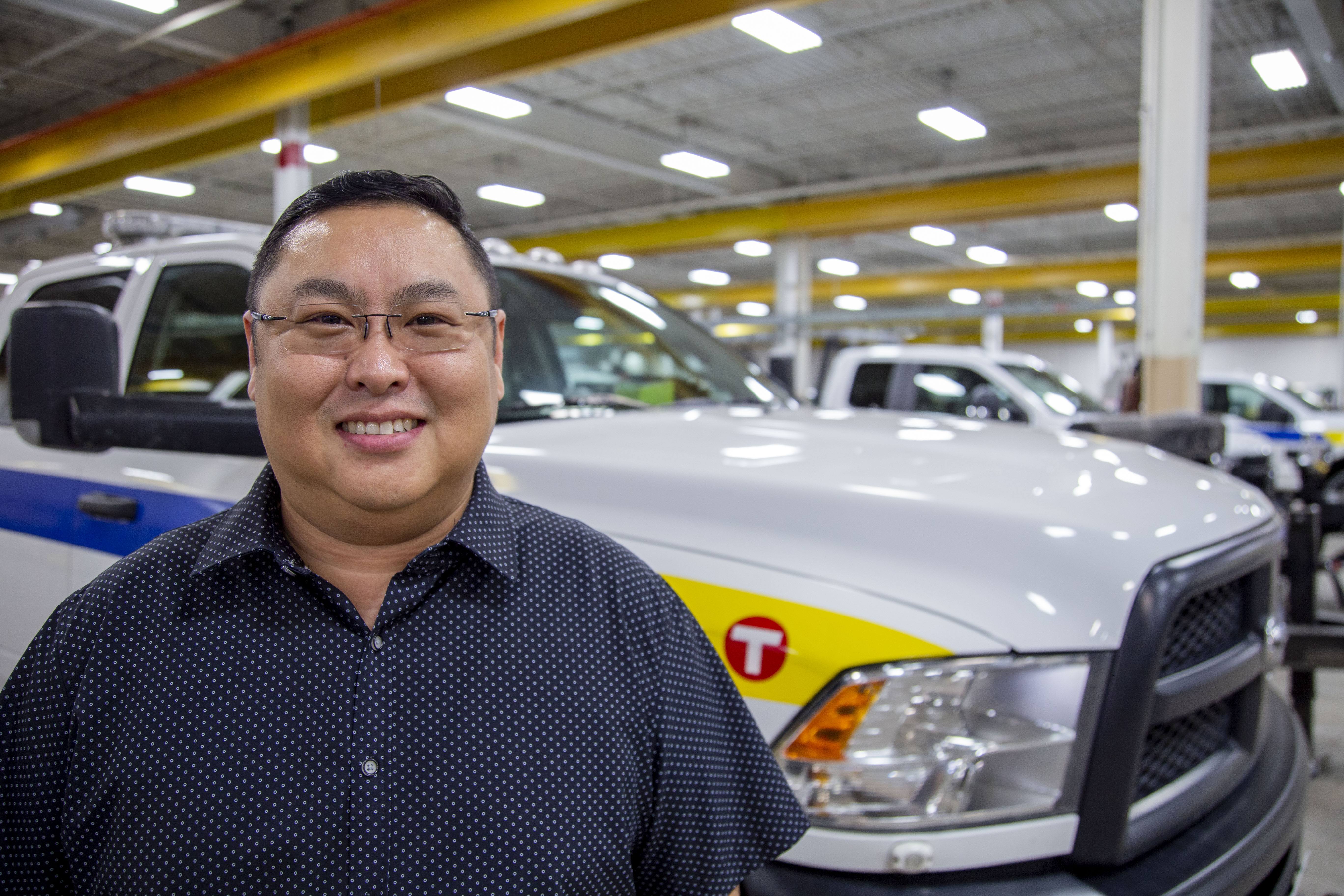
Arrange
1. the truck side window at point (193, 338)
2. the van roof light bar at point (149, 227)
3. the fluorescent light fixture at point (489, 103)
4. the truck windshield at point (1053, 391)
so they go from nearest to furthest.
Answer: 1. the truck side window at point (193, 338)
2. the van roof light bar at point (149, 227)
3. the truck windshield at point (1053, 391)
4. the fluorescent light fixture at point (489, 103)

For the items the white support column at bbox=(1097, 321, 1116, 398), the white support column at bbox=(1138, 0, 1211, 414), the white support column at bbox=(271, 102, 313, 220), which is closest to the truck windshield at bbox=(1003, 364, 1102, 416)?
the white support column at bbox=(1138, 0, 1211, 414)

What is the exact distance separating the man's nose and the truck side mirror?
43.1 inches

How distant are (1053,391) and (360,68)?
6342mm

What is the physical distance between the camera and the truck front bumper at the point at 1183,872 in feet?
4.77

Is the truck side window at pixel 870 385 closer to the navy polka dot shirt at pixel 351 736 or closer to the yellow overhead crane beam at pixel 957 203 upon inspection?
the yellow overhead crane beam at pixel 957 203

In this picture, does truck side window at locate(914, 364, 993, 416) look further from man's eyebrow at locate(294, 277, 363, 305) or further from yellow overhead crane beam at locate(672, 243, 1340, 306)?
yellow overhead crane beam at locate(672, 243, 1340, 306)

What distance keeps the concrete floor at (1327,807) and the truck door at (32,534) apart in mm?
2896

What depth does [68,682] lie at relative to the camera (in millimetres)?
1062

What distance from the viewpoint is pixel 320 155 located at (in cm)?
1288

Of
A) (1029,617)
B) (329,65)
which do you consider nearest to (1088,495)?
(1029,617)

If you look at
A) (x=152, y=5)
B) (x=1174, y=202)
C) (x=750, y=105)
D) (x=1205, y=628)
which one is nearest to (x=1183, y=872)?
(x=1205, y=628)

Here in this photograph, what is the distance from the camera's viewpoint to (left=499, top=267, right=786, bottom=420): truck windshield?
8.04 feet

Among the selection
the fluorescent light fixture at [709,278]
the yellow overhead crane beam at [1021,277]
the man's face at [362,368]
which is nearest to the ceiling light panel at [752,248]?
the fluorescent light fixture at [709,278]

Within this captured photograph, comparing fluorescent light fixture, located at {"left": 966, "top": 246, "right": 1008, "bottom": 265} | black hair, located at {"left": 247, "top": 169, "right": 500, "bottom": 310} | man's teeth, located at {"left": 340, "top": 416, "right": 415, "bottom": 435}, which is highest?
fluorescent light fixture, located at {"left": 966, "top": 246, "right": 1008, "bottom": 265}
